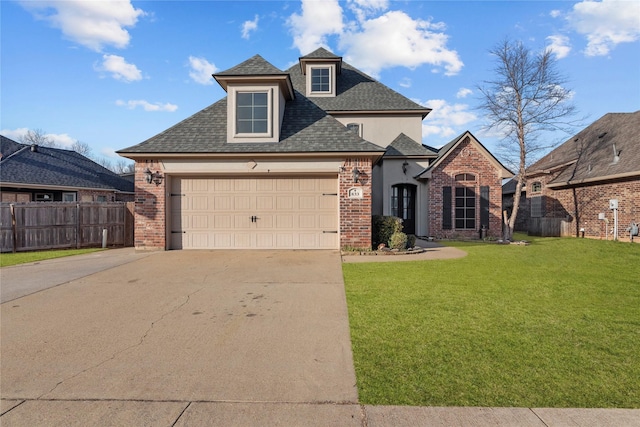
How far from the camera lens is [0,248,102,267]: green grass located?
9.55 metres

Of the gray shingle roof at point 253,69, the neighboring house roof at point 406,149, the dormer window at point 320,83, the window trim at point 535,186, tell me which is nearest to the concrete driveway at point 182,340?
the gray shingle roof at point 253,69

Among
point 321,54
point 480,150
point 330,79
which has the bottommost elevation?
point 480,150

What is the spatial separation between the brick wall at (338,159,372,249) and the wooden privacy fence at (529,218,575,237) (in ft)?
42.6

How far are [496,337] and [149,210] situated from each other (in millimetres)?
10270

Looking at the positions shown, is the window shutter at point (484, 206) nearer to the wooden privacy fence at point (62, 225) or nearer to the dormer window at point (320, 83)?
the dormer window at point (320, 83)

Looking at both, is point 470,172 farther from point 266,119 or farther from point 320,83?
point 266,119

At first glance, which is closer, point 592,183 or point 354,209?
point 354,209

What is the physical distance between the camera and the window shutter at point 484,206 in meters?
15.0

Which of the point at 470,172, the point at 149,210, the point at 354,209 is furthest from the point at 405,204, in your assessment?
the point at 149,210

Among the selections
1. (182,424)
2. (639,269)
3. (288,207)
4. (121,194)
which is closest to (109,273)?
(288,207)

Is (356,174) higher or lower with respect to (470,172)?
lower

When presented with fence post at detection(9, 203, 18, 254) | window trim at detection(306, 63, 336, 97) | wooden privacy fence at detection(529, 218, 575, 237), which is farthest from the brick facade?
wooden privacy fence at detection(529, 218, 575, 237)

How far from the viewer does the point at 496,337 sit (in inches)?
153

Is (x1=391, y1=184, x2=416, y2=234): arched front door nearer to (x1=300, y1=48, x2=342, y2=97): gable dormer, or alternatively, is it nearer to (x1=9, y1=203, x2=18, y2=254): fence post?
(x1=300, y1=48, x2=342, y2=97): gable dormer
